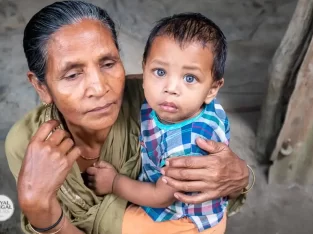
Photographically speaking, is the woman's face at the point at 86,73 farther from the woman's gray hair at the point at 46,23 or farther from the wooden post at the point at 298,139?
the wooden post at the point at 298,139

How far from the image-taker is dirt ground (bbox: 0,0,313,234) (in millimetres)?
2977

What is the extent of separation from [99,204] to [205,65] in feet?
2.22

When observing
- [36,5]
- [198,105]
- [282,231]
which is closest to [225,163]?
[198,105]

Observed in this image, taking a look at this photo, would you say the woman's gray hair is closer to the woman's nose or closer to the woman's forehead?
the woman's forehead

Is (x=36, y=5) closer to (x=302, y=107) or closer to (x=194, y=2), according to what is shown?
(x=194, y=2)

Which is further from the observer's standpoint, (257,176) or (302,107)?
(257,176)

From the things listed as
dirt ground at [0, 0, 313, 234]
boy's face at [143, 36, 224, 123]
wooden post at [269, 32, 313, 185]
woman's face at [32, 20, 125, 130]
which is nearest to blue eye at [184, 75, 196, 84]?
boy's face at [143, 36, 224, 123]

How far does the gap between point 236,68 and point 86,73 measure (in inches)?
109

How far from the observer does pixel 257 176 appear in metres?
3.21

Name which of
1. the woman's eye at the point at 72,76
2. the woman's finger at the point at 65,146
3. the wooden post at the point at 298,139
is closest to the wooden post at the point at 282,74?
the wooden post at the point at 298,139

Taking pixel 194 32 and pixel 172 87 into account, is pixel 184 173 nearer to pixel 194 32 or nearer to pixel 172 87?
pixel 172 87

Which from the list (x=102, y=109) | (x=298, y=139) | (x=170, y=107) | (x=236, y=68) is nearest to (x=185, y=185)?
(x=170, y=107)

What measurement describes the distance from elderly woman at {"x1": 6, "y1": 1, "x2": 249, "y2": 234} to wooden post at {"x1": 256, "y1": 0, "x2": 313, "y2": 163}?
1212 millimetres

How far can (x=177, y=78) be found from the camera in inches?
61.6
